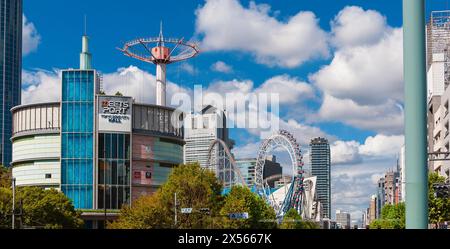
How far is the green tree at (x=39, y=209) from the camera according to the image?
3159 inches

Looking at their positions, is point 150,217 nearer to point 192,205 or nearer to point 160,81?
point 192,205

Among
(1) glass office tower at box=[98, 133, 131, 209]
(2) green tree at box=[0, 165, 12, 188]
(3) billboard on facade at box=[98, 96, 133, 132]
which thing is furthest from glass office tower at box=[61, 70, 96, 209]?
(2) green tree at box=[0, 165, 12, 188]

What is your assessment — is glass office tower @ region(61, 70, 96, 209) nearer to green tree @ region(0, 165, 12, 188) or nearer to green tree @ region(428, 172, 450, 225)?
green tree @ region(0, 165, 12, 188)

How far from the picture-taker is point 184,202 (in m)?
83.2

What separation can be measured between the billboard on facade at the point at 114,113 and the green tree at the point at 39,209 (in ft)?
122

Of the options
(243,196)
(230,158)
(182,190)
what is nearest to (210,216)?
(182,190)

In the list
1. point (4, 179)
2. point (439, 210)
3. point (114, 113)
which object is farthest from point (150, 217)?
point (114, 113)

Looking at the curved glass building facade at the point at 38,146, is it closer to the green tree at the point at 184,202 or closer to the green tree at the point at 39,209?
the green tree at the point at 39,209

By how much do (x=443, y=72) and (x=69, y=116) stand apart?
7875 centimetres

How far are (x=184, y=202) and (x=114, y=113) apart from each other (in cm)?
5343

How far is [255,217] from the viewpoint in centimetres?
9275

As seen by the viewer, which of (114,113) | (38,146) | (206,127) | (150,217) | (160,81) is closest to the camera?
(150,217)

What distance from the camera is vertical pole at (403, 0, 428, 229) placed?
5031 millimetres

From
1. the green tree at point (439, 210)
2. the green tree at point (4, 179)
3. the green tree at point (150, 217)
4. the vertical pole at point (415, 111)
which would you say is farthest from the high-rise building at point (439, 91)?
the vertical pole at point (415, 111)
